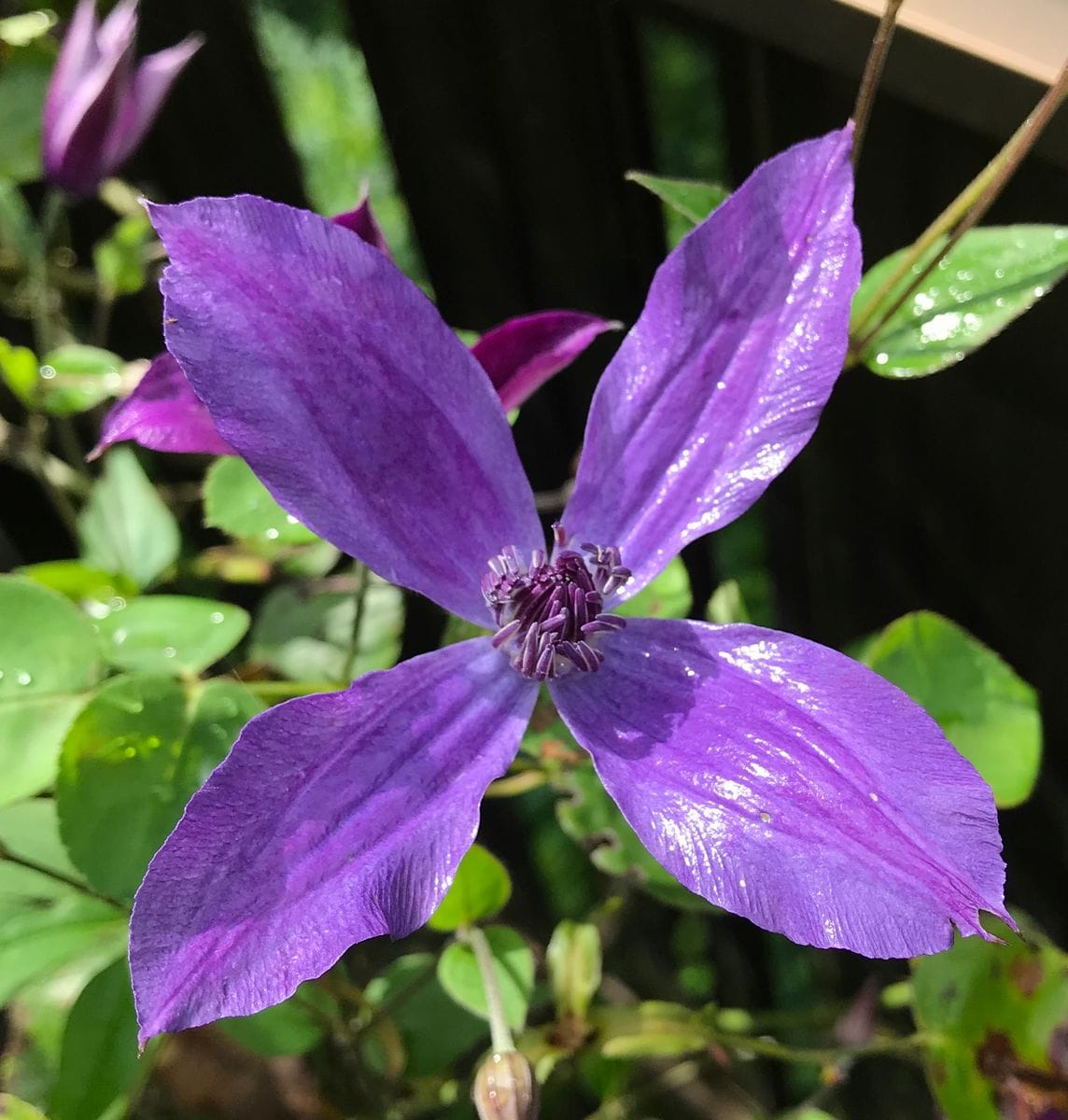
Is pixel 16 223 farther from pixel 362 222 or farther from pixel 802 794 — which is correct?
pixel 802 794

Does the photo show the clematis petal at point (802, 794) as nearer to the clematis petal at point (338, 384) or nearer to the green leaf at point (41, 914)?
the clematis petal at point (338, 384)

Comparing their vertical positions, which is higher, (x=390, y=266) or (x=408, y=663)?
(x=390, y=266)

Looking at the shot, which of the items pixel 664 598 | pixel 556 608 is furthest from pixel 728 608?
pixel 556 608

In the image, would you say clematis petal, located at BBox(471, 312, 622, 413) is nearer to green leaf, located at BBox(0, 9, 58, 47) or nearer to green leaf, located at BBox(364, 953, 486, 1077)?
green leaf, located at BBox(364, 953, 486, 1077)

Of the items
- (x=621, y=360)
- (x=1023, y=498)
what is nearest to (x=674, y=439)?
(x=621, y=360)

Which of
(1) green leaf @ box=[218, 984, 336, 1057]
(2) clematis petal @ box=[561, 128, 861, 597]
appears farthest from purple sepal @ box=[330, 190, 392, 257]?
(1) green leaf @ box=[218, 984, 336, 1057]

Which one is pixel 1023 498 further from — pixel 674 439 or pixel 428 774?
pixel 428 774

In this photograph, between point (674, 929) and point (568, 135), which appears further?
point (674, 929)
